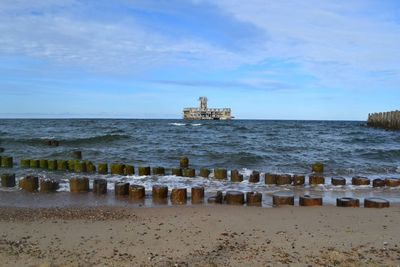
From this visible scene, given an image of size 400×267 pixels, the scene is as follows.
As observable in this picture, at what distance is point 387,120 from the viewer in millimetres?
58406

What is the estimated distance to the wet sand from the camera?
598cm

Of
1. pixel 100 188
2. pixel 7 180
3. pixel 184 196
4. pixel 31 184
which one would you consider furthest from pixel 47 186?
pixel 184 196

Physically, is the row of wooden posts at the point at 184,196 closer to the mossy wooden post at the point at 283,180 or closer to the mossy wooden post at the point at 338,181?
the mossy wooden post at the point at 283,180

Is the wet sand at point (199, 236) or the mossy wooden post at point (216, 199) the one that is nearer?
the wet sand at point (199, 236)

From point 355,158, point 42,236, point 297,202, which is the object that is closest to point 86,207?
point 42,236

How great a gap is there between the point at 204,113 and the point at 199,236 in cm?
10666

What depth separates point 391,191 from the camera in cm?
1283

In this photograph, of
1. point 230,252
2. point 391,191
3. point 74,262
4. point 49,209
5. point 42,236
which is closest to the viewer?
point 74,262

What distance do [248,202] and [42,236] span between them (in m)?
4.90

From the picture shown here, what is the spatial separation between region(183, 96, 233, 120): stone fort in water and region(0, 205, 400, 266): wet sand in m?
104

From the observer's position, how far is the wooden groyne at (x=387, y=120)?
53431mm

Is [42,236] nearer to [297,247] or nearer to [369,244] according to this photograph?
[297,247]

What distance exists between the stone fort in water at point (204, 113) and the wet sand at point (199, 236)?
104m

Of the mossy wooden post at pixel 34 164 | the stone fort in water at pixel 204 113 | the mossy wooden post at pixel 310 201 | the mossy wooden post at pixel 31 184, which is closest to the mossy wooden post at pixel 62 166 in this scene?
the mossy wooden post at pixel 34 164
